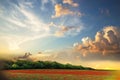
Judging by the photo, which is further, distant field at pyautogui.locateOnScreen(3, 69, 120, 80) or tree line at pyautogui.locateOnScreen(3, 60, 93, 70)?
tree line at pyautogui.locateOnScreen(3, 60, 93, 70)

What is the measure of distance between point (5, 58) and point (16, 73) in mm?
8850

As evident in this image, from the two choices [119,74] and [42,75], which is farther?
[119,74]

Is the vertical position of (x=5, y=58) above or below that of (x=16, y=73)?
below

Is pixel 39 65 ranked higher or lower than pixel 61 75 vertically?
higher

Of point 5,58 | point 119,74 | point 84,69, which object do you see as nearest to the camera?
point 5,58

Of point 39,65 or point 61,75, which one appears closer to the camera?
point 61,75

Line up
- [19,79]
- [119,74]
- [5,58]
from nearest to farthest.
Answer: [5,58] → [19,79] → [119,74]

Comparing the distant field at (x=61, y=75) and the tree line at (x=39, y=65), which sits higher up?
the tree line at (x=39, y=65)

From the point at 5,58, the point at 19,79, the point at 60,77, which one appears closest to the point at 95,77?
the point at 60,77

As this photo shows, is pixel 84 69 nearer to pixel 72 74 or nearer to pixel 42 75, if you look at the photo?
pixel 72 74

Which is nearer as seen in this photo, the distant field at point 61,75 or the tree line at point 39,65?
the distant field at point 61,75

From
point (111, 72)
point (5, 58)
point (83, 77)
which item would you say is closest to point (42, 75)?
point (83, 77)

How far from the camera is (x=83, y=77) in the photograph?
9.25 metres

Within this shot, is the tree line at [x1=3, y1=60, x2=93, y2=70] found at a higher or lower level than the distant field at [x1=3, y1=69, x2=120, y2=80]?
higher
